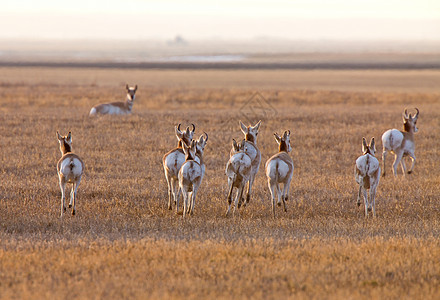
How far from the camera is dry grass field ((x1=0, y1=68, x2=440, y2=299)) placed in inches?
341

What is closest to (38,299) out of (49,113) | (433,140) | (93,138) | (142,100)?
(93,138)

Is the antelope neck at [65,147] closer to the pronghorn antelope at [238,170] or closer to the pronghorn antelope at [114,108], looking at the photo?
the pronghorn antelope at [238,170]

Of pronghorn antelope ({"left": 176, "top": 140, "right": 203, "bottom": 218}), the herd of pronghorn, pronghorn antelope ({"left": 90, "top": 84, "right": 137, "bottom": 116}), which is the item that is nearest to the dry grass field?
the herd of pronghorn

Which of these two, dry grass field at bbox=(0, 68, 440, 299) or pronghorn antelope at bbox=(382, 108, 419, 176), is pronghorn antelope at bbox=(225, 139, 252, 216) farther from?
pronghorn antelope at bbox=(382, 108, 419, 176)

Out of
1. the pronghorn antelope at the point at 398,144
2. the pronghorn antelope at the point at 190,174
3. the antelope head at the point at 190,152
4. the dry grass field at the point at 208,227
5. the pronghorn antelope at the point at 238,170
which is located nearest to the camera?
the dry grass field at the point at 208,227

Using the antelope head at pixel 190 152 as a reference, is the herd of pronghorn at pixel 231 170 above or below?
below

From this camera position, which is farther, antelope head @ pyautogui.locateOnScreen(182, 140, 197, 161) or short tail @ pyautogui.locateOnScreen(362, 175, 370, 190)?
short tail @ pyautogui.locateOnScreen(362, 175, 370, 190)

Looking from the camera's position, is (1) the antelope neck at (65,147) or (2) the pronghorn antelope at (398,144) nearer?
(1) the antelope neck at (65,147)

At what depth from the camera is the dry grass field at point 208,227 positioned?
8656 millimetres

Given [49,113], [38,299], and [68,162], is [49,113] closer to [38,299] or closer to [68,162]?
[68,162]

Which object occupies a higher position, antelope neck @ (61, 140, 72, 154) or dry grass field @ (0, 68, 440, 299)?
antelope neck @ (61, 140, 72, 154)

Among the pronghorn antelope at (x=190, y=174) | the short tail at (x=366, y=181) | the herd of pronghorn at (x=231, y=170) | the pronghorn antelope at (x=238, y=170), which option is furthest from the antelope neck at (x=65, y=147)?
the short tail at (x=366, y=181)

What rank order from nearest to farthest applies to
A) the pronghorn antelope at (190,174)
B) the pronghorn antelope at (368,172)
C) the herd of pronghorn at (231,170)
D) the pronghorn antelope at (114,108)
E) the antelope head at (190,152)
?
the pronghorn antelope at (190,174) → the herd of pronghorn at (231,170) → the antelope head at (190,152) → the pronghorn antelope at (368,172) → the pronghorn antelope at (114,108)

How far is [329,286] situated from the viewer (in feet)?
28.1
